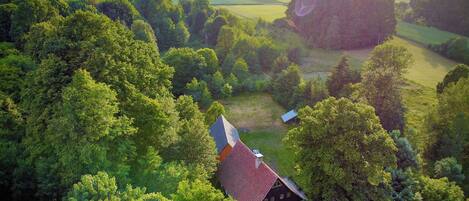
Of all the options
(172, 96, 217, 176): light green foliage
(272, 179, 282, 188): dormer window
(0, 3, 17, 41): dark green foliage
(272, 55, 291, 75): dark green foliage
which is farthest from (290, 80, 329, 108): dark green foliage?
(0, 3, 17, 41): dark green foliage

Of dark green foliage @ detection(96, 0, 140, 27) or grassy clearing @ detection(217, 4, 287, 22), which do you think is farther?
grassy clearing @ detection(217, 4, 287, 22)

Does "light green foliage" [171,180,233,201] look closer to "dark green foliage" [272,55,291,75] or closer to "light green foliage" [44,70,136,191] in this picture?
"light green foliage" [44,70,136,191]

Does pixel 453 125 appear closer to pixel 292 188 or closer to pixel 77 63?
pixel 292 188

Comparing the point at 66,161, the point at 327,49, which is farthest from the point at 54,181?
the point at 327,49

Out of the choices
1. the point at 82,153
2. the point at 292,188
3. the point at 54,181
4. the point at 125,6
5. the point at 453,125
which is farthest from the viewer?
the point at 125,6

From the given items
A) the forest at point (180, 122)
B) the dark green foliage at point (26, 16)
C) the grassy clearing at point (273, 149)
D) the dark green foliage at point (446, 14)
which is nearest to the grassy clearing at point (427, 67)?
the forest at point (180, 122)

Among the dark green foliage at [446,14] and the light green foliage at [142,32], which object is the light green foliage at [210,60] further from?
the dark green foliage at [446,14]

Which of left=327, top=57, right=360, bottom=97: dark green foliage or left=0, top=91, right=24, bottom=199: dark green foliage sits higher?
left=0, top=91, right=24, bottom=199: dark green foliage

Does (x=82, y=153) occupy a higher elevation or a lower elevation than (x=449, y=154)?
higher
